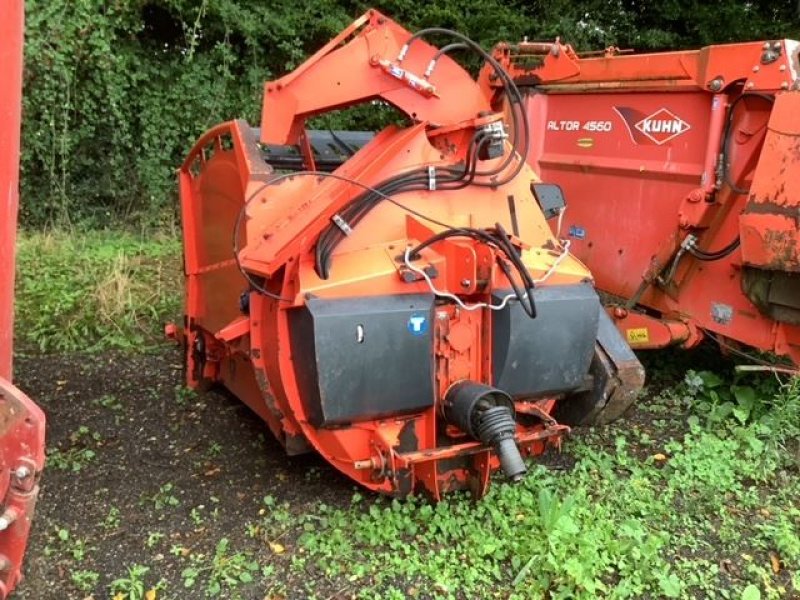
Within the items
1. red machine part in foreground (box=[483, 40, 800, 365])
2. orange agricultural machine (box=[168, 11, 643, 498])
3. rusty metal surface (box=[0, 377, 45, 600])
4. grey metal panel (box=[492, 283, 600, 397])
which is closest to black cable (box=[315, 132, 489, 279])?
orange agricultural machine (box=[168, 11, 643, 498])

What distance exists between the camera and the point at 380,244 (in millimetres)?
3107

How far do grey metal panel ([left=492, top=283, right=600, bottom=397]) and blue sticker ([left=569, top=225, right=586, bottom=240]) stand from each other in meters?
1.76

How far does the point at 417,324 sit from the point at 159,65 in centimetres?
649

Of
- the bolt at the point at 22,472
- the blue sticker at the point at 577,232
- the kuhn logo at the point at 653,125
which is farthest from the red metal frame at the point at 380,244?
the blue sticker at the point at 577,232

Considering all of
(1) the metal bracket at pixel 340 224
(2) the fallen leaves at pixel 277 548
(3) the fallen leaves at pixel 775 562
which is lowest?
(3) the fallen leaves at pixel 775 562

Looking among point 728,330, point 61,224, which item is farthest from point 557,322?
point 61,224

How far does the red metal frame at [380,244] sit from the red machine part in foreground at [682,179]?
1.14 m

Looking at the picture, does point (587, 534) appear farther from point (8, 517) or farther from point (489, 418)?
point (8, 517)

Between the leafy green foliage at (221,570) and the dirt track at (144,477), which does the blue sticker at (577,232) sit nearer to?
the dirt track at (144,477)

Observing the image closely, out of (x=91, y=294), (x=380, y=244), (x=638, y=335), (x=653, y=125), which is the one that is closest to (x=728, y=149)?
(x=653, y=125)

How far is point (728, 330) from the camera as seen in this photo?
419cm

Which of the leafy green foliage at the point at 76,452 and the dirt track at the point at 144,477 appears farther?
the leafy green foliage at the point at 76,452

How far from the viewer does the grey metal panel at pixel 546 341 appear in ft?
10.2

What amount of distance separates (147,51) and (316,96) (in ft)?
19.0
